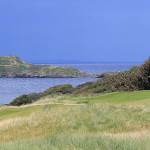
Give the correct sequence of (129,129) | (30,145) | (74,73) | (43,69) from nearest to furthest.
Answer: (30,145) → (129,129) → (74,73) → (43,69)

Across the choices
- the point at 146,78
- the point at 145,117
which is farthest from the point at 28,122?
the point at 146,78

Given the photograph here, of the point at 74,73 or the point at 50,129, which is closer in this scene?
the point at 50,129

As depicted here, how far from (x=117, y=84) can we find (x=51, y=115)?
2438cm

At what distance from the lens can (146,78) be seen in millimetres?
31844

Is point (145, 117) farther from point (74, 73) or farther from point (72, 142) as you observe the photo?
point (74, 73)

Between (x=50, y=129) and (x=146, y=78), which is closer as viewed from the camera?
(x=50, y=129)

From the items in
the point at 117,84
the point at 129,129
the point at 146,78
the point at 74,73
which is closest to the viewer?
the point at 129,129

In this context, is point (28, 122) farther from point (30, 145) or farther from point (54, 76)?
point (54, 76)

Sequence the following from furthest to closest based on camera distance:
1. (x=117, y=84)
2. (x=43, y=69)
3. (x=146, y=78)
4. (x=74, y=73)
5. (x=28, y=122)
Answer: (x=43, y=69), (x=74, y=73), (x=117, y=84), (x=146, y=78), (x=28, y=122)

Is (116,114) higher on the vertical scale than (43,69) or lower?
lower

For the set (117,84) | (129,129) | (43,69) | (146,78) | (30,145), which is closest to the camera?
(30,145)

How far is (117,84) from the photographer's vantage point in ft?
123

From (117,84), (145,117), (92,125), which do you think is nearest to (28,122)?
(92,125)

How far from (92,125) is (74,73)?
432 feet
